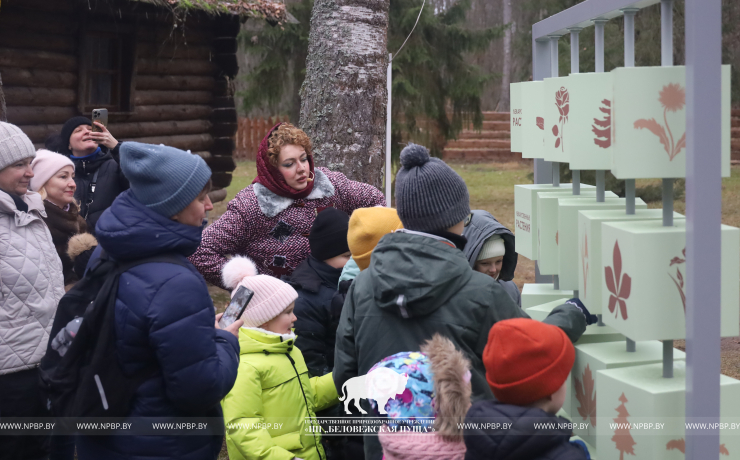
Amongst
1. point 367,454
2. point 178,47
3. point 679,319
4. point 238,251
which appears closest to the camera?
point 679,319

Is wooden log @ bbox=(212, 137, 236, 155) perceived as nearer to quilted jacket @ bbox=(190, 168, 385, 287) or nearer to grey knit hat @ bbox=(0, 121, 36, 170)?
quilted jacket @ bbox=(190, 168, 385, 287)

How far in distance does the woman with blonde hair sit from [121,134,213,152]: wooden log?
5545mm

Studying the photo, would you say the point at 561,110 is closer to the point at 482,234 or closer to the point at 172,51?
the point at 482,234

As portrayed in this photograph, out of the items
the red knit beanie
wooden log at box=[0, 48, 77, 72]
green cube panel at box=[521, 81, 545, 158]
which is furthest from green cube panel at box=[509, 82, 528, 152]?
wooden log at box=[0, 48, 77, 72]

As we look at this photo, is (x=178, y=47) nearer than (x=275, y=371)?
No

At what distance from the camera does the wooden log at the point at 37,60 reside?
735 centimetres

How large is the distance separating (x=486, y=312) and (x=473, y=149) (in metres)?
24.9

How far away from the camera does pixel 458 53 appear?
12.8 metres

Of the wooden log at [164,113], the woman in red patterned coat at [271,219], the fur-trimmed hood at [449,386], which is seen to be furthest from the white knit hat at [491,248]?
the wooden log at [164,113]

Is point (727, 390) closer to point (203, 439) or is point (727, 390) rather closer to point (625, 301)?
point (625, 301)

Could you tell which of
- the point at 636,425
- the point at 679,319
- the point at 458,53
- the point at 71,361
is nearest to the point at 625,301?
the point at 679,319

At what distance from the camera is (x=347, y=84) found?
15.8 ft

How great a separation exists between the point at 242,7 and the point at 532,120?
6.30 m

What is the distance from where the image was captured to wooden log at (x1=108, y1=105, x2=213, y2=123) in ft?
28.9
